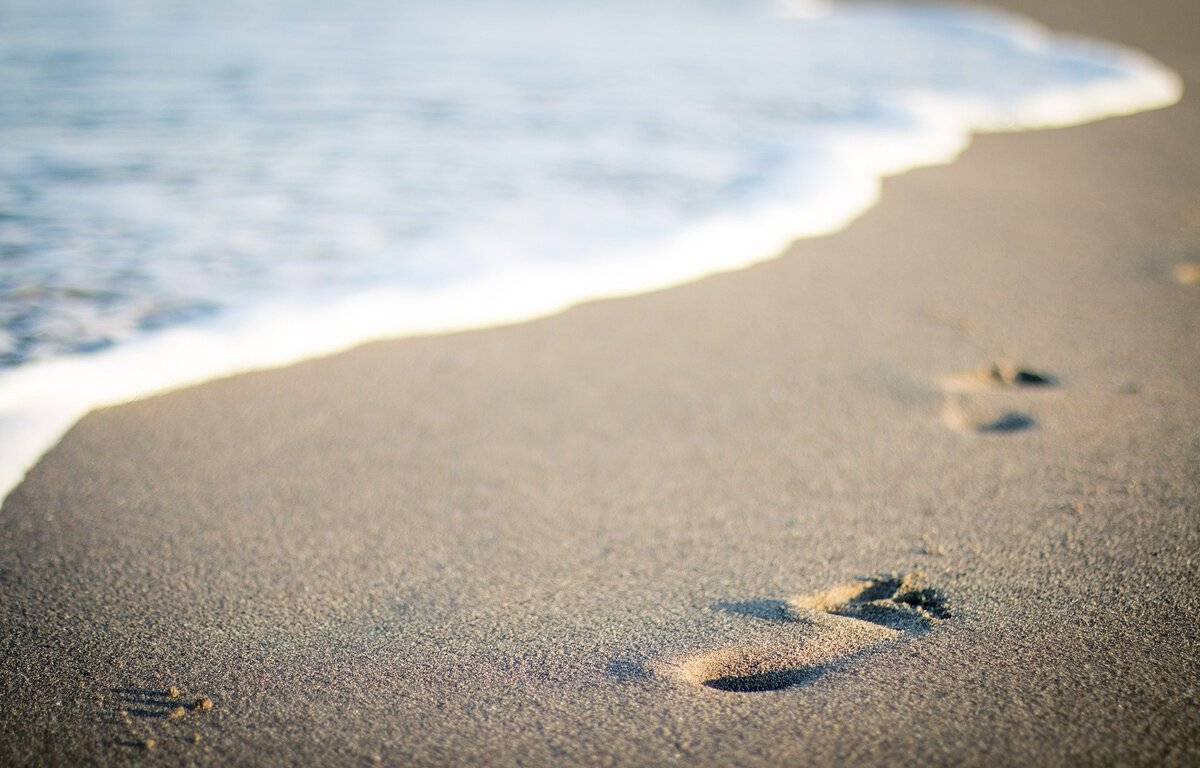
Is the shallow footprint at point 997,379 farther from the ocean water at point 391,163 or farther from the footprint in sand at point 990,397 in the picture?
the ocean water at point 391,163

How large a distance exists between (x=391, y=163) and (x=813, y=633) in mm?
3787

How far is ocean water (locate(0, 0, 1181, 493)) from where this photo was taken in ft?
9.47

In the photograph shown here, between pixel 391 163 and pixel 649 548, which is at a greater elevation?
pixel 391 163

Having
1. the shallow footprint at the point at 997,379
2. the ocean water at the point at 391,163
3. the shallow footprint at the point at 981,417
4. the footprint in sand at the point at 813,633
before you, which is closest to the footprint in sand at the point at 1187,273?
the shallow footprint at the point at 997,379

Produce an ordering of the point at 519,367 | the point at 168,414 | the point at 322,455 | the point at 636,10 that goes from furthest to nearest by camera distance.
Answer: the point at 636,10, the point at 519,367, the point at 168,414, the point at 322,455

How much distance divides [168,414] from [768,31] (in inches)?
376

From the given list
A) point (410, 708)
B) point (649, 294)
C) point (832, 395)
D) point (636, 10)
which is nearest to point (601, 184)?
point (649, 294)

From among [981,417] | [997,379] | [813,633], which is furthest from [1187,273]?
[813,633]

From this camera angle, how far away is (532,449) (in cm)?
224

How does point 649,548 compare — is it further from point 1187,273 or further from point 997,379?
point 1187,273

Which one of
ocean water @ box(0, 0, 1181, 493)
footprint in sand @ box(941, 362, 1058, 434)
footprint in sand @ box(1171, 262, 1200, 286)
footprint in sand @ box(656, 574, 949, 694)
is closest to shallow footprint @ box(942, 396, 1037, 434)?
footprint in sand @ box(941, 362, 1058, 434)

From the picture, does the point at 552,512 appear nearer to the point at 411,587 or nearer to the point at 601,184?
the point at 411,587

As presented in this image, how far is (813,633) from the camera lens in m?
1.59

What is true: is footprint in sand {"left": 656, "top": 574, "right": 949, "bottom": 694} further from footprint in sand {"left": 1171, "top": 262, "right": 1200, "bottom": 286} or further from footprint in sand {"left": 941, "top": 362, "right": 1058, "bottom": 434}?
footprint in sand {"left": 1171, "top": 262, "right": 1200, "bottom": 286}
